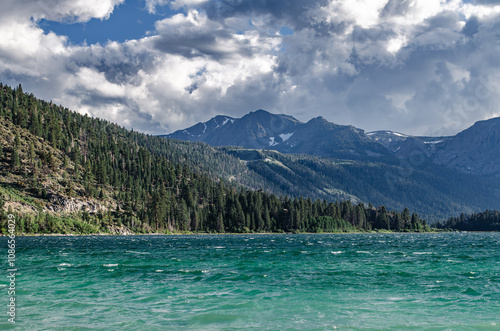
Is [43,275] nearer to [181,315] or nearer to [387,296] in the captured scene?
[181,315]

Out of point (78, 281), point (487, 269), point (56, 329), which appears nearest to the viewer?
point (56, 329)

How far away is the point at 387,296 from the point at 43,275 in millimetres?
37759

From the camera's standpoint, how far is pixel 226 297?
35750 millimetres

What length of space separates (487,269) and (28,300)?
176 feet

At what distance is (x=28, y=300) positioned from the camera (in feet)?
113

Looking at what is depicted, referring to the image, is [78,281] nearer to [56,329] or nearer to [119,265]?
[119,265]

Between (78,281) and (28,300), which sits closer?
(28,300)

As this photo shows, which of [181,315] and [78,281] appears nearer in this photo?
[181,315]

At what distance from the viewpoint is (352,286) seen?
41.7 meters

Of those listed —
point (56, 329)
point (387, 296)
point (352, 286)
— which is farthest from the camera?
point (352, 286)

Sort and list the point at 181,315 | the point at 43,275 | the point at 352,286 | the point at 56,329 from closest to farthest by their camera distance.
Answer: the point at 56,329 < the point at 181,315 < the point at 352,286 < the point at 43,275

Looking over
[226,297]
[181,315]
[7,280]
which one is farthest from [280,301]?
[7,280]

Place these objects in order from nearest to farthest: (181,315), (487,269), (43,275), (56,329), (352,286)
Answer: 1. (56,329)
2. (181,315)
3. (352,286)
4. (43,275)
5. (487,269)

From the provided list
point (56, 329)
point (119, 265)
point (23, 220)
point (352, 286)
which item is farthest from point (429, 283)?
point (23, 220)
